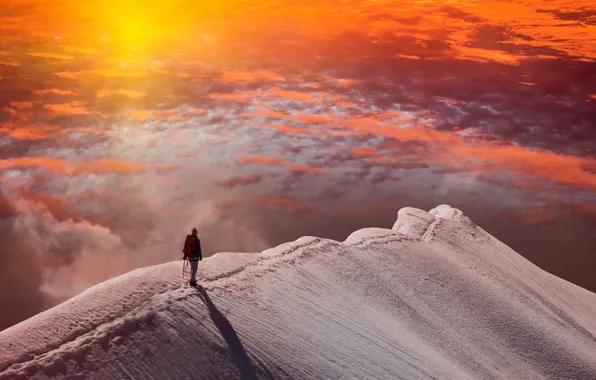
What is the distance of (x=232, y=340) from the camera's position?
25.7m

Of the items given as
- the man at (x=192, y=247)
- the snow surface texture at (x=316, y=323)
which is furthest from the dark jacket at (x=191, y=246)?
the snow surface texture at (x=316, y=323)

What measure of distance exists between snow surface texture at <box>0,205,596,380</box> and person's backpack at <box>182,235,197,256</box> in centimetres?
232

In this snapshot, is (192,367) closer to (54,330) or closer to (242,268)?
(54,330)

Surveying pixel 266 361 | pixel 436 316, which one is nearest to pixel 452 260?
pixel 436 316

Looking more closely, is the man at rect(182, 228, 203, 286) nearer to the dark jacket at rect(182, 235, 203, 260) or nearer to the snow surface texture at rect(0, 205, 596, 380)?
the dark jacket at rect(182, 235, 203, 260)

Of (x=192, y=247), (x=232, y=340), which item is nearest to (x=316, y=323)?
(x=232, y=340)

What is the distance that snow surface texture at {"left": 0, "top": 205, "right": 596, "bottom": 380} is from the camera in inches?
938

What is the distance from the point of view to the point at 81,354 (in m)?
22.9

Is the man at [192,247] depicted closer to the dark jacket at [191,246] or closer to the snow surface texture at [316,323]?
the dark jacket at [191,246]

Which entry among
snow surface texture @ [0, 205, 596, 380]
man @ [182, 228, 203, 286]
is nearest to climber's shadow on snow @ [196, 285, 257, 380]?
snow surface texture @ [0, 205, 596, 380]

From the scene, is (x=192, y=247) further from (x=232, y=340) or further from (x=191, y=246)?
(x=232, y=340)

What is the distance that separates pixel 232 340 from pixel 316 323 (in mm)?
6100

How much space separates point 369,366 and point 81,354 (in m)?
13.3

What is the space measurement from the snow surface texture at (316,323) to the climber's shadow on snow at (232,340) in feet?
0.18
